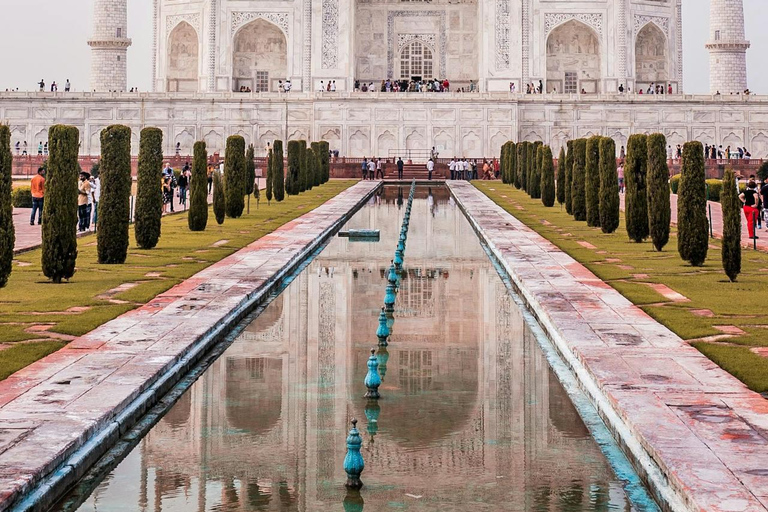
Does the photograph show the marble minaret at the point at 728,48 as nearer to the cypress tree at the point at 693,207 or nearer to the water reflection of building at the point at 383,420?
the cypress tree at the point at 693,207

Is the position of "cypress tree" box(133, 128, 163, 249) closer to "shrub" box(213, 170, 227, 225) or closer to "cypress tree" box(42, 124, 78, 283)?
"cypress tree" box(42, 124, 78, 283)

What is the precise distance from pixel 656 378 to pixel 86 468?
2893 millimetres

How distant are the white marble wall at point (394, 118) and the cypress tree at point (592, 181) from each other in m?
20.4

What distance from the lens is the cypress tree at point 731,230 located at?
10.1 metres

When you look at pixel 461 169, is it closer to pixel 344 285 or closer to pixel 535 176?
pixel 535 176

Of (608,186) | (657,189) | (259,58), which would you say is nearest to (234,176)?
(608,186)

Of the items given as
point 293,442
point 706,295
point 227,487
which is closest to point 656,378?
point 293,442

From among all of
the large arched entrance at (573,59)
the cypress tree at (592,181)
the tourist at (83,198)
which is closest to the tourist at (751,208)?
the cypress tree at (592,181)

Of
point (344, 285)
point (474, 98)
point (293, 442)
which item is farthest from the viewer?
point (474, 98)

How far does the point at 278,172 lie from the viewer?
2328 centimetres

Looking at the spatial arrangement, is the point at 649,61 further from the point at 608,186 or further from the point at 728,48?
the point at 608,186

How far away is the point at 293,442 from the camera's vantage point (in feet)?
16.9

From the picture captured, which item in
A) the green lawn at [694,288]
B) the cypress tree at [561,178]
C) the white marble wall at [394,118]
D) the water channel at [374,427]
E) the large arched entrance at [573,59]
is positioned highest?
the large arched entrance at [573,59]

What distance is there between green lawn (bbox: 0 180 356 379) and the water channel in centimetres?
104
